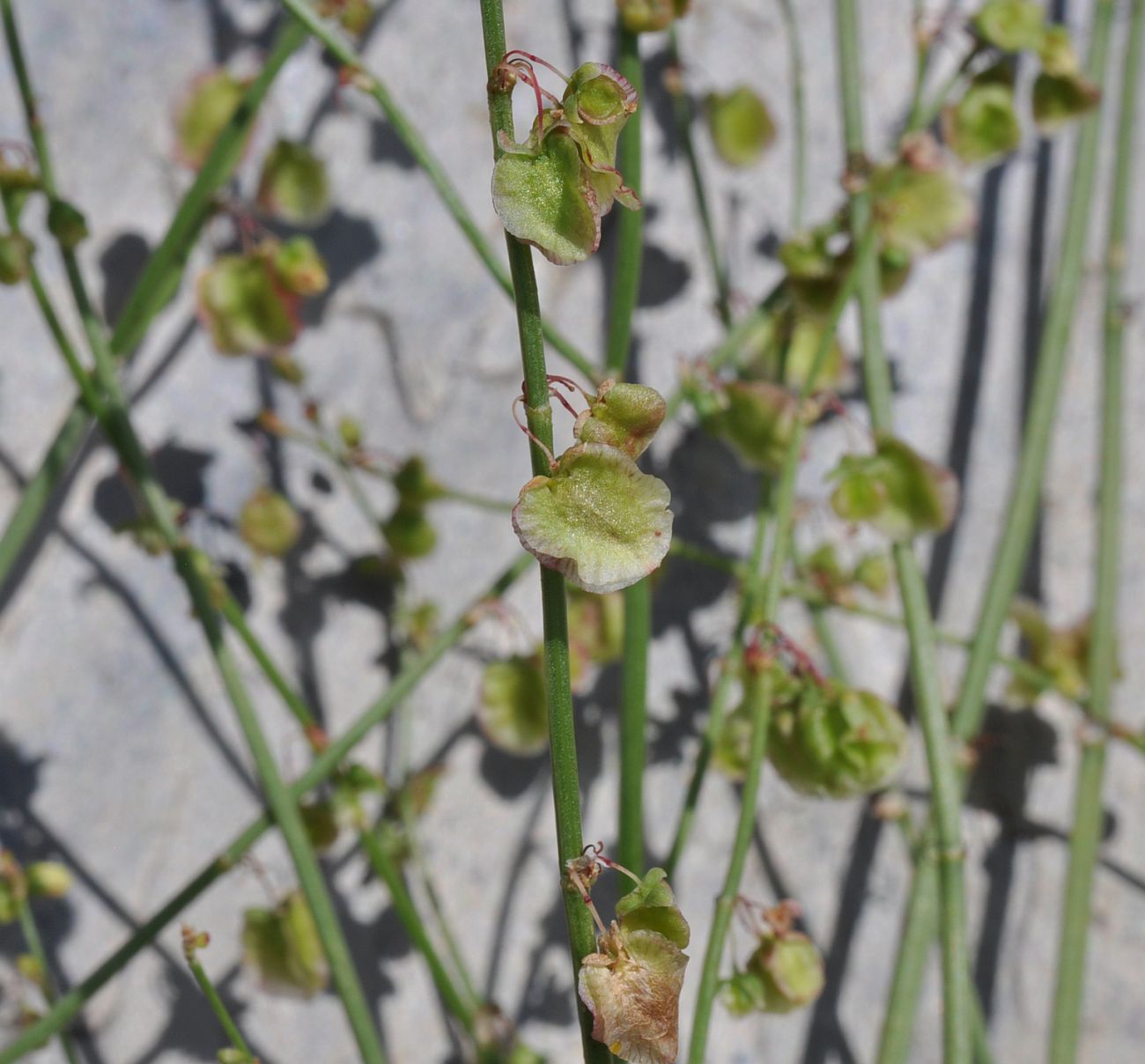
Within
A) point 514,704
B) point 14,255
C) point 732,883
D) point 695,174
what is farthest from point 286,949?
point 695,174

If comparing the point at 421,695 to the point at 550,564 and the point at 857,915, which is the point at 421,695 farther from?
the point at 550,564

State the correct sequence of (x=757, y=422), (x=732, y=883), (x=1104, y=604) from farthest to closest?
1. (x=1104, y=604)
2. (x=757, y=422)
3. (x=732, y=883)

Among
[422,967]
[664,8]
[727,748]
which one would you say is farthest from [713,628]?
[664,8]

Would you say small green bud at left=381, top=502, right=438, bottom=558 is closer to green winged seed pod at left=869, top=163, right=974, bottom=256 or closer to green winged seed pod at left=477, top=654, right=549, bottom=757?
green winged seed pod at left=477, top=654, right=549, bottom=757

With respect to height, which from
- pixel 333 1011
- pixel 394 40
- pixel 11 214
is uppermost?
pixel 394 40

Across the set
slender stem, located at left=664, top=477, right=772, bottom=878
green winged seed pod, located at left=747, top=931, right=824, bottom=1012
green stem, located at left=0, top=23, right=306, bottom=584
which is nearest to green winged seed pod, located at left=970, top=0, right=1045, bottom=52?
slender stem, located at left=664, top=477, right=772, bottom=878

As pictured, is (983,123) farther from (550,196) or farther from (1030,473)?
(550,196)

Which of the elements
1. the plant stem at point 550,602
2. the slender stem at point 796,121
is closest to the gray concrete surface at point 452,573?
the slender stem at point 796,121
